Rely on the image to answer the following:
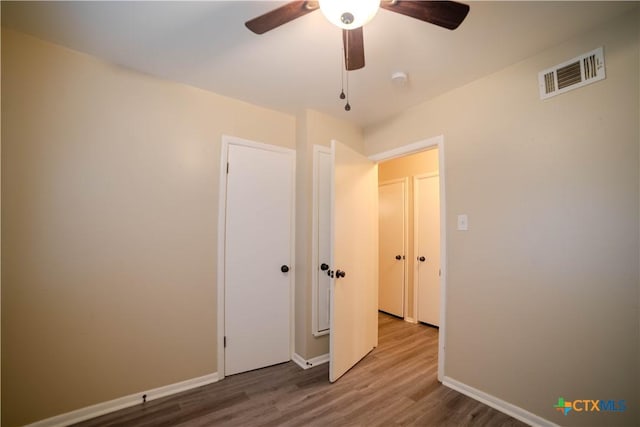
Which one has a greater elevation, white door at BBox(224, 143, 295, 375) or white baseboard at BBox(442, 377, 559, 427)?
white door at BBox(224, 143, 295, 375)

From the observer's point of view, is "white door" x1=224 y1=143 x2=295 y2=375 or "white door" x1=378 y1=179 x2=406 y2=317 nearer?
"white door" x1=224 y1=143 x2=295 y2=375

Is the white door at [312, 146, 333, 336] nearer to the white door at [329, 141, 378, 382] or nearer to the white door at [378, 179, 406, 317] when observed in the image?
the white door at [329, 141, 378, 382]

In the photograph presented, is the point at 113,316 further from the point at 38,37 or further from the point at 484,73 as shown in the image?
the point at 484,73

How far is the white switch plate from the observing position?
202 centimetres

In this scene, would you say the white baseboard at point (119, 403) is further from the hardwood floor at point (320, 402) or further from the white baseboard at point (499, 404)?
the white baseboard at point (499, 404)

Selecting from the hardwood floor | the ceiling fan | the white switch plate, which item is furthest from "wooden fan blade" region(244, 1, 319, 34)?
the hardwood floor

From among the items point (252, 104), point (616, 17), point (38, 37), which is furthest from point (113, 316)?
point (616, 17)

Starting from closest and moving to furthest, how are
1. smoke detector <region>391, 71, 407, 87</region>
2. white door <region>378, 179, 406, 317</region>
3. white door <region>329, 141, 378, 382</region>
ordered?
1. smoke detector <region>391, 71, 407, 87</region>
2. white door <region>329, 141, 378, 382</region>
3. white door <region>378, 179, 406, 317</region>

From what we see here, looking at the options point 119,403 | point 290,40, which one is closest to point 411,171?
point 290,40

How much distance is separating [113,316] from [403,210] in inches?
132

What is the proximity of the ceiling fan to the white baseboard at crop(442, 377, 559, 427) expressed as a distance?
7.67 ft

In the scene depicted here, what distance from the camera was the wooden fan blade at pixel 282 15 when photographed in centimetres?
109

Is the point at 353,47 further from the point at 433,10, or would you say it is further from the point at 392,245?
the point at 392,245

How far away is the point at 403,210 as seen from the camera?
3.68 m
